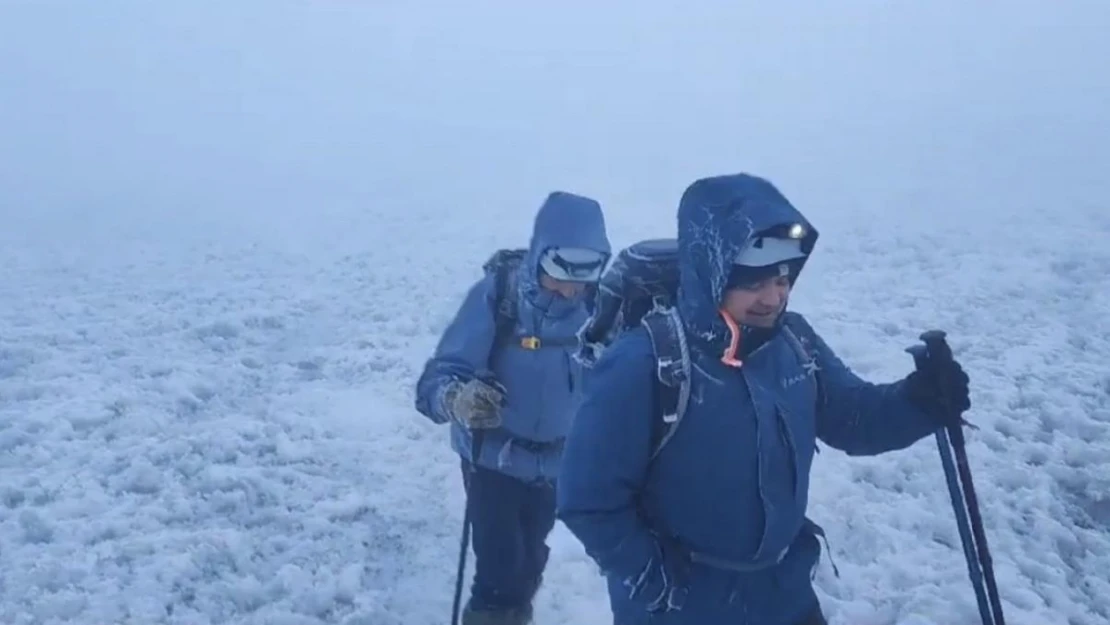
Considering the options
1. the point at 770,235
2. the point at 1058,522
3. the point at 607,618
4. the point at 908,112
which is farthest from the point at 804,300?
the point at 908,112

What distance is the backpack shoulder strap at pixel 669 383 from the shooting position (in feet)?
8.68

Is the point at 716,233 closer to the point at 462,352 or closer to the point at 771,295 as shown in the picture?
the point at 771,295

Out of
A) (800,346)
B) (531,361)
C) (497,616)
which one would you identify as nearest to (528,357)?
(531,361)

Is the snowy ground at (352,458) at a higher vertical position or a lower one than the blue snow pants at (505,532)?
lower

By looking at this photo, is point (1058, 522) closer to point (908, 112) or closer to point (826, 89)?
point (908, 112)

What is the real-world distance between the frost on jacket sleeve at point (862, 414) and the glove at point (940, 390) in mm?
32

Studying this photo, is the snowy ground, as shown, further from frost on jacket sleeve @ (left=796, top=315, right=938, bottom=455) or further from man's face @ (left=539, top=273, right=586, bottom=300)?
frost on jacket sleeve @ (left=796, top=315, right=938, bottom=455)

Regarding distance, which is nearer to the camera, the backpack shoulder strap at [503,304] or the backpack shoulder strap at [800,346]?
the backpack shoulder strap at [800,346]

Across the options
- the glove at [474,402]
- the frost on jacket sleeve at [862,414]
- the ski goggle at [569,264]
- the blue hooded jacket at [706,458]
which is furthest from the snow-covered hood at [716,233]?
the ski goggle at [569,264]

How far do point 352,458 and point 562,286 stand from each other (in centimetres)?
414

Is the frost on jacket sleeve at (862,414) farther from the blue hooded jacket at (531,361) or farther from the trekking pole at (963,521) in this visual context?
the blue hooded jacket at (531,361)

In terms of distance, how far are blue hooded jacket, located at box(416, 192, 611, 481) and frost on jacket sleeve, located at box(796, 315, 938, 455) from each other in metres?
1.48

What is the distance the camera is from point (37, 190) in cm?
2338

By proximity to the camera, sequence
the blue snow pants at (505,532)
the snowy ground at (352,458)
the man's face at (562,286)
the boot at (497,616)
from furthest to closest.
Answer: the snowy ground at (352,458)
the boot at (497,616)
the blue snow pants at (505,532)
the man's face at (562,286)
